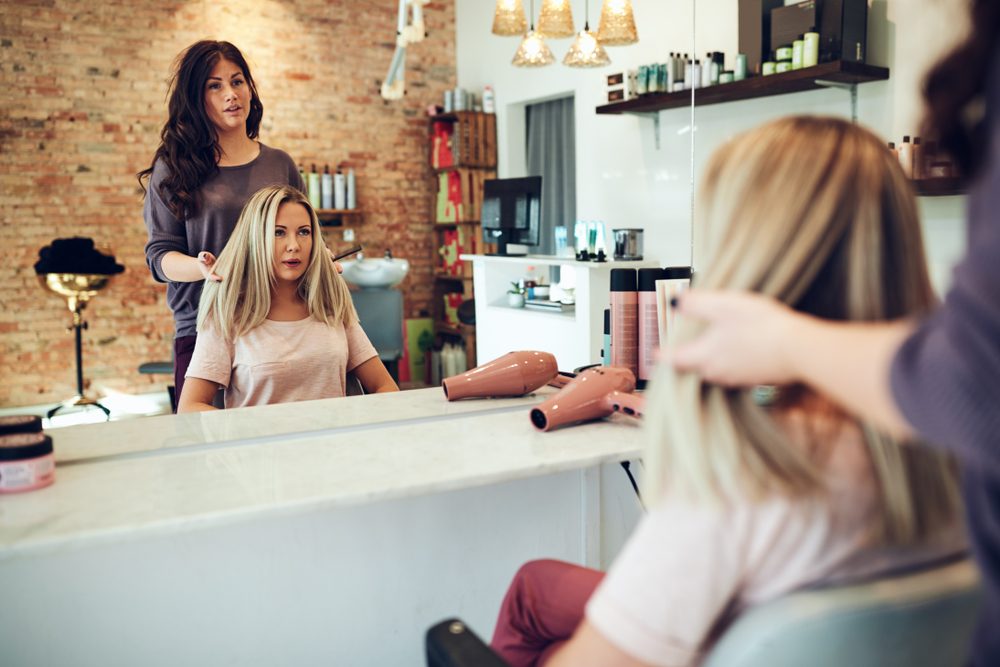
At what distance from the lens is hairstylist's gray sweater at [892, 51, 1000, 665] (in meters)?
0.50

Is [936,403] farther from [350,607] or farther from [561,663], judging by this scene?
[350,607]

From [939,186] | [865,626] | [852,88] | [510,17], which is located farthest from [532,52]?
[865,626]

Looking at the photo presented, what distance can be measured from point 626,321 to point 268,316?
0.85m

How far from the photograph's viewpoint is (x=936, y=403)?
1.72 feet

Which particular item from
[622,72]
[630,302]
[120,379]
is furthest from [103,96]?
[630,302]

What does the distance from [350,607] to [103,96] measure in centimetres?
510

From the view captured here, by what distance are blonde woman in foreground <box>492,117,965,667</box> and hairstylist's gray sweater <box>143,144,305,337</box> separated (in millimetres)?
1705

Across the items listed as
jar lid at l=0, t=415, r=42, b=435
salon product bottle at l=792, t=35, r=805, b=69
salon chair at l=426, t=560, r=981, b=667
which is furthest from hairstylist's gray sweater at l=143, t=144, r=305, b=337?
salon product bottle at l=792, t=35, r=805, b=69

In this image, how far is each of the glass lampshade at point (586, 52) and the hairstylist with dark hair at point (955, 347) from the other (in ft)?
11.0

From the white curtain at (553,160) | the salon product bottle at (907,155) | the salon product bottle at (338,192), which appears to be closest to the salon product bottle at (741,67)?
the salon product bottle at (907,155)

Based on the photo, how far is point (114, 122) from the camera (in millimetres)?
5648

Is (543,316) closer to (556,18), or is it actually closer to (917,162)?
(556,18)

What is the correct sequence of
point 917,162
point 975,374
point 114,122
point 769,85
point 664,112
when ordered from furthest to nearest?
1. point 114,122
2. point 664,112
3. point 769,85
4. point 917,162
5. point 975,374

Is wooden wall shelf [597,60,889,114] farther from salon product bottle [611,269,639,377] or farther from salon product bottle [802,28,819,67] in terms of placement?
salon product bottle [611,269,639,377]
